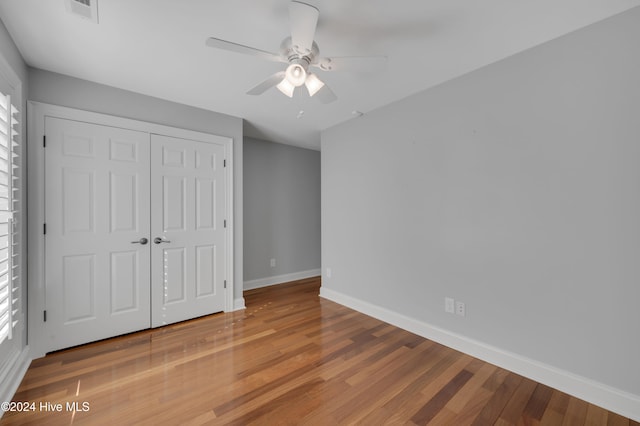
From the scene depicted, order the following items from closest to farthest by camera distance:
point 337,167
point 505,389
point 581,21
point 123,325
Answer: point 581,21, point 505,389, point 123,325, point 337,167

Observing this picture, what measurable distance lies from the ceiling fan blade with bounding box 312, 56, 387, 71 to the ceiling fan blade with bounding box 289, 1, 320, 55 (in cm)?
12

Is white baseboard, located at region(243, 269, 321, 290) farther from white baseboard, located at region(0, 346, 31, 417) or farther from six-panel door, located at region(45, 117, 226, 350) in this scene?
white baseboard, located at region(0, 346, 31, 417)

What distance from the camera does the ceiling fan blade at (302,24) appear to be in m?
1.31

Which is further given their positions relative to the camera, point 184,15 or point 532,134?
point 532,134

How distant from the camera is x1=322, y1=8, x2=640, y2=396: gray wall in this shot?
1.62 meters

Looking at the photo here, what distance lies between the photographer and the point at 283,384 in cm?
187

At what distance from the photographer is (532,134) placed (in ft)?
6.40

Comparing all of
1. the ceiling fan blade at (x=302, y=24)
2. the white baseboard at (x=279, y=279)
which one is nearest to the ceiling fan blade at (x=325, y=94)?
the ceiling fan blade at (x=302, y=24)

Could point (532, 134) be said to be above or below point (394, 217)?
above

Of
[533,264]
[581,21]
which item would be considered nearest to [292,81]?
[581,21]

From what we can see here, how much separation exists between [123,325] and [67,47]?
2368 mm

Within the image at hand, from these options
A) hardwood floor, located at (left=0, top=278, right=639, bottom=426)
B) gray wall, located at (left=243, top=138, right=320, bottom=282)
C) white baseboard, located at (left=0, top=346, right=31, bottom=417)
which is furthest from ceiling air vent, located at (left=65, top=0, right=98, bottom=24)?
gray wall, located at (left=243, top=138, right=320, bottom=282)

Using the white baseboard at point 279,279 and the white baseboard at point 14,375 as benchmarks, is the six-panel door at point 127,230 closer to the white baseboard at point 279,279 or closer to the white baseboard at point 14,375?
the white baseboard at point 14,375

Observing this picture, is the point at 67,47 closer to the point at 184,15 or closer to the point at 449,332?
the point at 184,15
